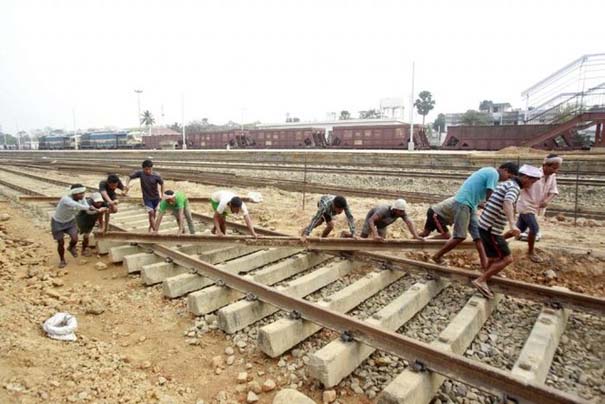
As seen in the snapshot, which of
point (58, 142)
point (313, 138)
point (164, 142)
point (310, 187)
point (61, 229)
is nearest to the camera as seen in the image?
point (61, 229)

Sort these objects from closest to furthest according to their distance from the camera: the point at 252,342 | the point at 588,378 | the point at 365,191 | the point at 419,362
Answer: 1. the point at 419,362
2. the point at 588,378
3. the point at 252,342
4. the point at 365,191

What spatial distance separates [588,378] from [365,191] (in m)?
9.41

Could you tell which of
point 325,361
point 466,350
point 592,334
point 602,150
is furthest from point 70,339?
point 602,150

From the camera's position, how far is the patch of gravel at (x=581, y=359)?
10.9 ft

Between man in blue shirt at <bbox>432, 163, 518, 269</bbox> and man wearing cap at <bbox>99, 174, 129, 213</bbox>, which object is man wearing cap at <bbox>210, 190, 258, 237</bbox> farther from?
man in blue shirt at <bbox>432, 163, 518, 269</bbox>

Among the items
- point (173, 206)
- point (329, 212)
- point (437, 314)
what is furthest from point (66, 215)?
point (437, 314)

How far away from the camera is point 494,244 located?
480 cm

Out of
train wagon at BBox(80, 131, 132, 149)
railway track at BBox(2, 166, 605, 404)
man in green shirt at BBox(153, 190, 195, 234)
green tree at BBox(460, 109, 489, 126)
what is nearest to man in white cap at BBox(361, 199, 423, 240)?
railway track at BBox(2, 166, 605, 404)

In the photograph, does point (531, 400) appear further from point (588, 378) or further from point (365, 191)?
point (365, 191)

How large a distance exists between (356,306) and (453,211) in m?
2.30

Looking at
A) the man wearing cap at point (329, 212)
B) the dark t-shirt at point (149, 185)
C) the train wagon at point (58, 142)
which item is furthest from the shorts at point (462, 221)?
the train wagon at point (58, 142)

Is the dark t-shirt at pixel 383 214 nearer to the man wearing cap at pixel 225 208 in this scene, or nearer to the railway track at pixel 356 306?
the railway track at pixel 356 306

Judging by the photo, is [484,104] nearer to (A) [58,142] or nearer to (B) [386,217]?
(A) [58,142]

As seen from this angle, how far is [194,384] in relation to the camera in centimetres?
347
